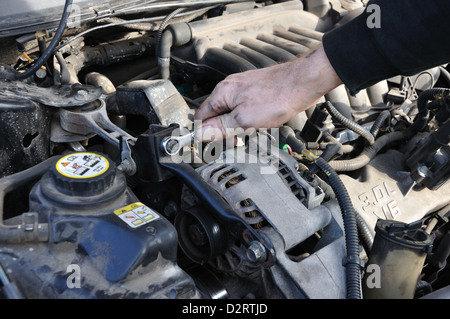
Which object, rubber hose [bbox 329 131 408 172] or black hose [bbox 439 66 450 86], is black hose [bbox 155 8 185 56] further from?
black hose [bbox 439 66 450 86]

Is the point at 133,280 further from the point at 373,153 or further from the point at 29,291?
the point at 373,153

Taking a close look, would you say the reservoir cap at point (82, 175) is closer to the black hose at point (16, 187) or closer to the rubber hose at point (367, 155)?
the black hose at point (16, 187)

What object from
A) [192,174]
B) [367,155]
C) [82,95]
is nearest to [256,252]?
[192,174]

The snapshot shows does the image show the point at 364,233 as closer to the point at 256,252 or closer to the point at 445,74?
the point at 256,252

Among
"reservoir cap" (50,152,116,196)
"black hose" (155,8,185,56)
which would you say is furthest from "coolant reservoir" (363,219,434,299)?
"black hose" (155,8,185,56)

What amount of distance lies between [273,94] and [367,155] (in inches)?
23.8

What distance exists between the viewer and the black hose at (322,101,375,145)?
1642 mm

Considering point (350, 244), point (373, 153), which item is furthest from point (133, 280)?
point (373, 153)

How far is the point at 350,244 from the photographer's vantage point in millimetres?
1179

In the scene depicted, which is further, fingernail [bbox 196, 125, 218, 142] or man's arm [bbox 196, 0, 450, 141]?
fingernail [bbox 196, 125, 218, 142]

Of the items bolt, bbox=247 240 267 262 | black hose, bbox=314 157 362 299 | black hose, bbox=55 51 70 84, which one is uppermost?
black hose, bbox=55 51 70 84

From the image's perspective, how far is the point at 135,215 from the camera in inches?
39.8

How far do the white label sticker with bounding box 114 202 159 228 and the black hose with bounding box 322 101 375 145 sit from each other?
867 millimetres

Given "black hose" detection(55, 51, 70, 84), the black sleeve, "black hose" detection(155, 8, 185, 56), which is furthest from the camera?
"black hose" detection(155, 8, 185, 56)
